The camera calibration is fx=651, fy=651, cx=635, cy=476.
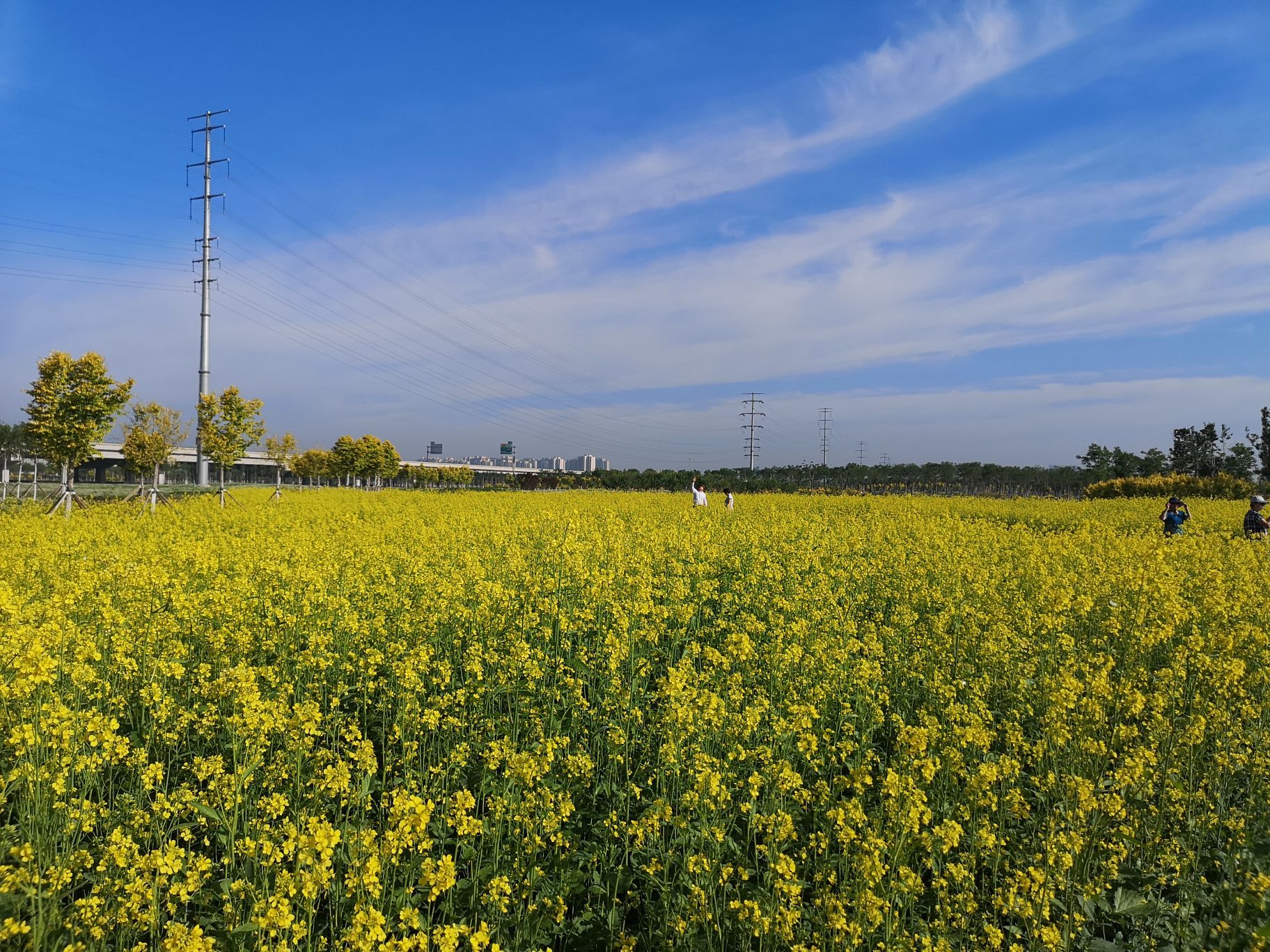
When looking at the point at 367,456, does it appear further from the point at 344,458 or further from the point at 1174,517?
the point at 1174,517

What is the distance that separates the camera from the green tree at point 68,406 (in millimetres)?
20734

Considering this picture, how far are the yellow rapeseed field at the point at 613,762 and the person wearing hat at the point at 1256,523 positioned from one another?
829 centimetres

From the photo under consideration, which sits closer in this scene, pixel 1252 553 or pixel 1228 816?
pixel 1228 816

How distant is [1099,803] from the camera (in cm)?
329

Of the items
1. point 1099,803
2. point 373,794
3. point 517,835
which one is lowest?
point 373,794

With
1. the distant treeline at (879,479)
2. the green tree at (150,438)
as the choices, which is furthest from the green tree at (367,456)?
the green tree at (150,438)

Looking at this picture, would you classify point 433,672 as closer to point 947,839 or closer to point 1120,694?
point 947,839

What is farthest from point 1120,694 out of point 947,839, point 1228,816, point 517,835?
point 517,835

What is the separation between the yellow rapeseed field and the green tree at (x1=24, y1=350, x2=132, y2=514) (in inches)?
647

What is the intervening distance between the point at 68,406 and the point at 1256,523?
32657mm

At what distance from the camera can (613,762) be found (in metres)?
4.09

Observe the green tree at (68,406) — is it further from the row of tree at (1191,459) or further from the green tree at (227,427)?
the row of tree at (1191,459)

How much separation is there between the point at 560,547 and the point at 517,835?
19.3 ft

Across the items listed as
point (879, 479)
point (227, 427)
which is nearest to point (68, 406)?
point (227, 427)
